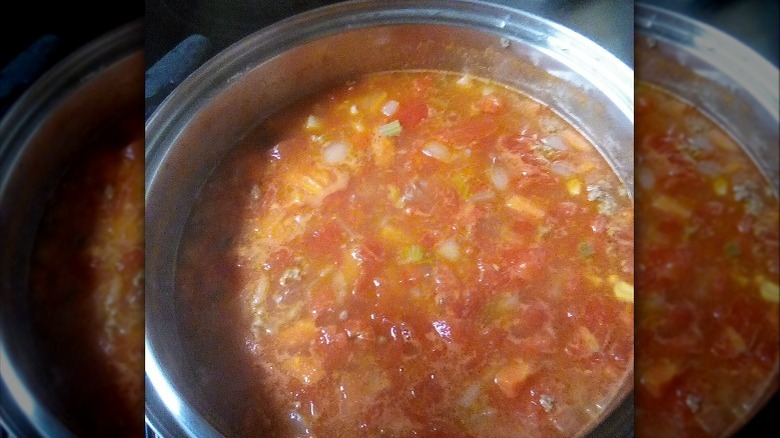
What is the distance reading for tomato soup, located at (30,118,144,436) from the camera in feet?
3.83

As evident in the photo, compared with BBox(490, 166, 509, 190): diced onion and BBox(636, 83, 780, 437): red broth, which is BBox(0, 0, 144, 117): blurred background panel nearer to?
BBox(490, 166, 509, 190): diced onion

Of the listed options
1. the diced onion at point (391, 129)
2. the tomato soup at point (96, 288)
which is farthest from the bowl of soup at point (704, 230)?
the tomato soup at point (96, 288)

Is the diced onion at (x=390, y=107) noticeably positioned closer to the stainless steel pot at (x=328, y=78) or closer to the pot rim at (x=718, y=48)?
the stainless steel pot at (x=328, y=78)

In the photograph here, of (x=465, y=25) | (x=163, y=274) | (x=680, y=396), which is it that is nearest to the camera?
(x=680, y=396)

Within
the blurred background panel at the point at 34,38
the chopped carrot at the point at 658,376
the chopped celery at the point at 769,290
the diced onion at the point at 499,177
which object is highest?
the blurred background panel at the point at 34,38

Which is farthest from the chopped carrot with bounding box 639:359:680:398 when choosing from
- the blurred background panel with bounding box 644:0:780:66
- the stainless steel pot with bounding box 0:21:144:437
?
the stainless steel pot with bounding box 0:21:144:437

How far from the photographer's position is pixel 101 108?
122 centimetres

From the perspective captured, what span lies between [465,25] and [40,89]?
3.08 ft

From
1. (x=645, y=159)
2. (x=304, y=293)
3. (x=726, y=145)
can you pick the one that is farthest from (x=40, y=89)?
(x=726, y=145)

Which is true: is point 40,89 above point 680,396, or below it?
above

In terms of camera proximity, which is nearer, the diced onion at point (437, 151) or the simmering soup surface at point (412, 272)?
the simmering soup surface at point (412, 272)

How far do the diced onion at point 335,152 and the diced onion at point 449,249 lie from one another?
0.31 meters

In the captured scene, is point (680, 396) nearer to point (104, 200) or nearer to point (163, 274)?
point (163, 274)

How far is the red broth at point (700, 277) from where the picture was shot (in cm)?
108
